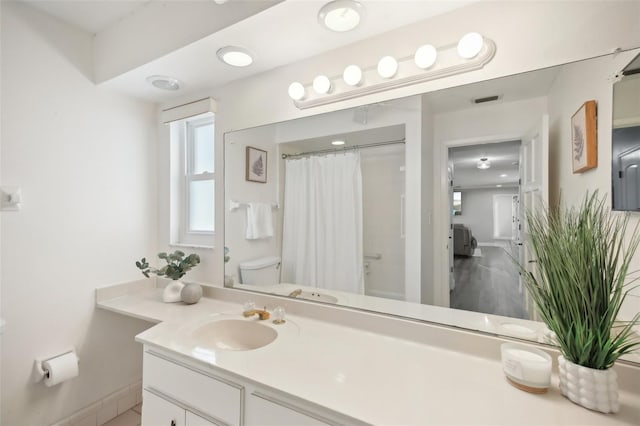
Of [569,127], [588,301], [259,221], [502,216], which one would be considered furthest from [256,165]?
[588,301]

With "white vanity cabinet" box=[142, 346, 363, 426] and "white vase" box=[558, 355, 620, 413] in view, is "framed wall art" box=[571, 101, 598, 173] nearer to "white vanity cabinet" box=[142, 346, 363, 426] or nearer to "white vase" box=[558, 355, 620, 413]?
"white vase" box=[558, 355, 620, 413]

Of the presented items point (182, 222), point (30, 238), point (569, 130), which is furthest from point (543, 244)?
point (30, 238)

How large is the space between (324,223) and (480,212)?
0.73 m

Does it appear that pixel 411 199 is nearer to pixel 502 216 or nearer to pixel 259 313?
pixel 502 216

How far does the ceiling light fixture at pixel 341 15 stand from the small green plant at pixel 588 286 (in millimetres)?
1058

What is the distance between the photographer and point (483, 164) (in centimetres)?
117

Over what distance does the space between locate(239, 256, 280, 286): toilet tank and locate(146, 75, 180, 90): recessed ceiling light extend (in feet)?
3.91

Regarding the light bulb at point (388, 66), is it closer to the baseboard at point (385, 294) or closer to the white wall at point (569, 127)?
the white wall at point (569, 127)

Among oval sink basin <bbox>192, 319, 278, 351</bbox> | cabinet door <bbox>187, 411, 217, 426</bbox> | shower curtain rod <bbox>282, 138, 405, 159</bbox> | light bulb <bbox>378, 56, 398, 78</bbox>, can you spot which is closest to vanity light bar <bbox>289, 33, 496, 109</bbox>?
light bulb <bbox>378, 56, 398, 78</bbox>

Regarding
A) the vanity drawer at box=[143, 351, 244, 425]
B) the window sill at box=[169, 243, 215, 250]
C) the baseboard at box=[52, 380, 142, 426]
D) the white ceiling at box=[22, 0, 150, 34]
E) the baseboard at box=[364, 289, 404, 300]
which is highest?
the white ceiling at box=[22, 0, 150, 34]

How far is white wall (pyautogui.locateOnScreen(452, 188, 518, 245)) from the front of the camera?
1141mm

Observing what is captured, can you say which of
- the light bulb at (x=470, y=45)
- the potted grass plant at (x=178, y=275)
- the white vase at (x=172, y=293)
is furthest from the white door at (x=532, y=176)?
the white vase at (x=172, y=293)

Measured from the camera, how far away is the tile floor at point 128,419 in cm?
180

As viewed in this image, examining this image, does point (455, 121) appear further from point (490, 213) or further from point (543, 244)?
point (543, 244)
